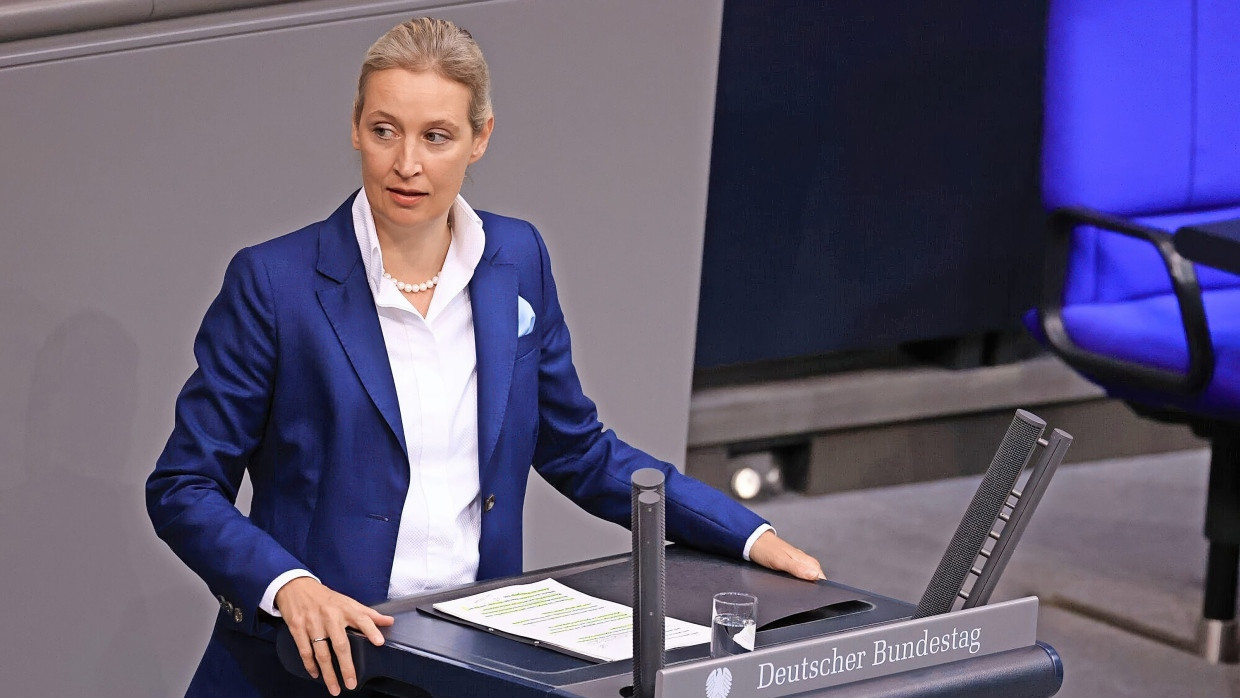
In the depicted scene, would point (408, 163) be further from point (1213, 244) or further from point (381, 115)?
point (1213, 244)

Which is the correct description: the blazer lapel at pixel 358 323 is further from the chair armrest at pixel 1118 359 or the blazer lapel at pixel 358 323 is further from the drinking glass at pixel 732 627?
the chair armrest at pixel 1118 359

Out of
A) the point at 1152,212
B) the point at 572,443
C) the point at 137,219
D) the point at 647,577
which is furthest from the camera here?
the point at 1152,212

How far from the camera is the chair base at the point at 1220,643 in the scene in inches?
149

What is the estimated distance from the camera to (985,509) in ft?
5.64

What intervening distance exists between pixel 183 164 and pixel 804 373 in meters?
2.12

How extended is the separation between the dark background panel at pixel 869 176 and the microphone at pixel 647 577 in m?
2.71

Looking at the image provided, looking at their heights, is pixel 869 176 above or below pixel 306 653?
above

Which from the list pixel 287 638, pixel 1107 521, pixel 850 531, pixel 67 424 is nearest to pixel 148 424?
pixel 67 424

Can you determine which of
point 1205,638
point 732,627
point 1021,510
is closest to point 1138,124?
point 1205,638

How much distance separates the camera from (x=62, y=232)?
9.14 feet

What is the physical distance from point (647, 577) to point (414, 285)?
2.37 ft

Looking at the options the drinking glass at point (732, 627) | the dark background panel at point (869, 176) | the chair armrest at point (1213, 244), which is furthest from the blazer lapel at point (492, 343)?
the dark background panel at point (869, 176)

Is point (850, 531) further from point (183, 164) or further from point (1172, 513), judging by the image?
point (183, 164)

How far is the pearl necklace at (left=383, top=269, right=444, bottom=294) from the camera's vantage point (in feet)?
6.94
